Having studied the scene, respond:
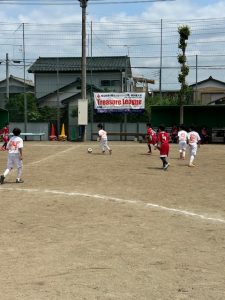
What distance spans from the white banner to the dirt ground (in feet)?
75.7

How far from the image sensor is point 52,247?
21.7ft

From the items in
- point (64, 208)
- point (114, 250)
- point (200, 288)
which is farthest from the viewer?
point (64, 208)

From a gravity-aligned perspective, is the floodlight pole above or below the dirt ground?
above

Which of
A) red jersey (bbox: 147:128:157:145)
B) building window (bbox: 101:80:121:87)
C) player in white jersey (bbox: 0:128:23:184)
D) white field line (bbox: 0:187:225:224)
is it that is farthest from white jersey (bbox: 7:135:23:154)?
building window (bbox: 101:80:121:87)

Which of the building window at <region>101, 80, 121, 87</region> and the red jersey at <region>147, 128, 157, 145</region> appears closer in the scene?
the red jersey at <region>147, 128, 157, 145</region>

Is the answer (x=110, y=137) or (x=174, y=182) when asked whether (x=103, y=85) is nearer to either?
(x=110, y=137)

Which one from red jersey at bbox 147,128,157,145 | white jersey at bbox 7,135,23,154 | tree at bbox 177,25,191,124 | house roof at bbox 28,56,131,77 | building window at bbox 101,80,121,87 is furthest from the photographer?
building window at bbox 101,80,121,87

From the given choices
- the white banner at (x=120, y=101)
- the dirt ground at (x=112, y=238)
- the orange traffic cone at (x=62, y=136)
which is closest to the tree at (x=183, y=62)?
the white banner at (x=120, y=101)

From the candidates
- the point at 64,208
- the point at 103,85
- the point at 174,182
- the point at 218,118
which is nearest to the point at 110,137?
the point at 218,118

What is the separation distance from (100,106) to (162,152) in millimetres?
21126

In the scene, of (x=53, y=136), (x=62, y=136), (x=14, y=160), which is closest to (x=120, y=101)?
(x=62, y=136)

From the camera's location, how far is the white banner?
37188 mm

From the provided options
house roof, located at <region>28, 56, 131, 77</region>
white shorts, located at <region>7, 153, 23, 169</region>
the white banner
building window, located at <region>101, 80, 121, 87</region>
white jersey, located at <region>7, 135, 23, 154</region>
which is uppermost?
house roof, located at <region>28, 56, 131, 77</region>

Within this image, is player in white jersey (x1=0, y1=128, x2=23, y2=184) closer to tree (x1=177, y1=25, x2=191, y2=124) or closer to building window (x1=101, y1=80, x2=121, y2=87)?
tree (x1=177, y1=25, x2=191, y2=124)
